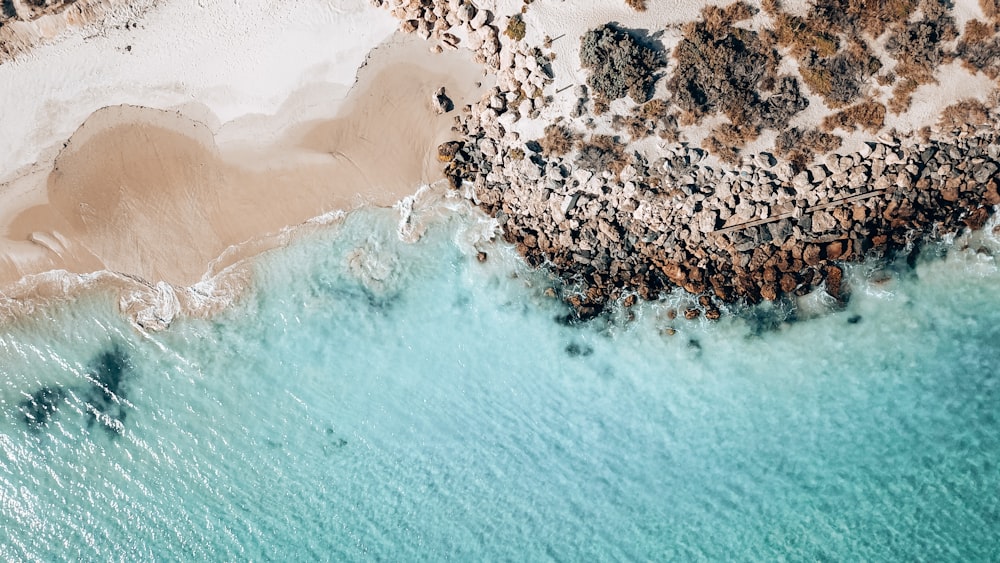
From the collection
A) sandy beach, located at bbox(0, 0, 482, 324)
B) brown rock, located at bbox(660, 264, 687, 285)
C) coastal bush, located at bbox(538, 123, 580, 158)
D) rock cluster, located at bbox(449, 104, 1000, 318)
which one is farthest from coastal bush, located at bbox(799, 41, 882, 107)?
sandy beach, located at bbox(0, 0, 482, 324)

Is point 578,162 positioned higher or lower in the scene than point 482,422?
higher

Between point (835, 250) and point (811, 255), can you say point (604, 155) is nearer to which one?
point (811, 255)

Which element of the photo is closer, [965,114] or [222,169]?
[965,114]

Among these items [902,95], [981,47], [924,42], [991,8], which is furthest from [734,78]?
[991,8]

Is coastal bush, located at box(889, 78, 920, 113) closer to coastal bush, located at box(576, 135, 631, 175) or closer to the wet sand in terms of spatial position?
coastal bush, located at box(576, 135, 631, 175)

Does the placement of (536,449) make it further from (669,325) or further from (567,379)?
(669,325)

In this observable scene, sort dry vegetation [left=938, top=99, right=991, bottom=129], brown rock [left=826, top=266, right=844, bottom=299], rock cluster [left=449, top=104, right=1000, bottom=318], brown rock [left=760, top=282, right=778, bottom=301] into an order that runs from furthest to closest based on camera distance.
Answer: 1. brown rock [left=760, top=282, right=778, bottom=301]
2. brown rock [left=826, top=266, right=844, bottom=299]
3. rock cluster [left=449, top=104, right=1000, bottom=318]
4. dry vegetation [left=938, top=99, right=991, bottom=129]

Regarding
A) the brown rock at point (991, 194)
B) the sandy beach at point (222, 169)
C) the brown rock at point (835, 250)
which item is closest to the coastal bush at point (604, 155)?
the sandy beach at point (222, 169)
